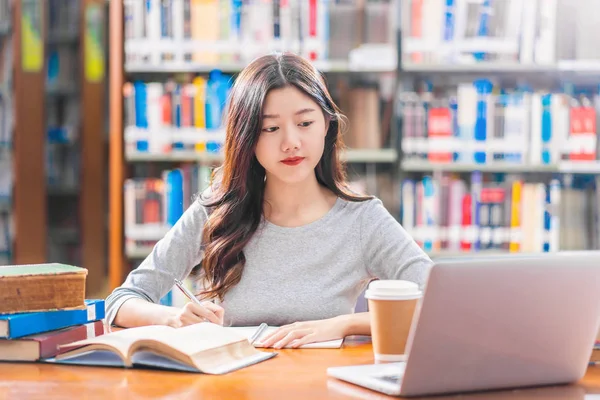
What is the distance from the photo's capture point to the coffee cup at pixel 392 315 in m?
1.14

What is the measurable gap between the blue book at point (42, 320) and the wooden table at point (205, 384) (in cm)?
5

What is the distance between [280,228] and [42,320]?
66 centimetres

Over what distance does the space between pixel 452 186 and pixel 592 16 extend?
2.83 ft

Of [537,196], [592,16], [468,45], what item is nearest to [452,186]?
[537,196]

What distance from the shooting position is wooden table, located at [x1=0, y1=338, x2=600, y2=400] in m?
0.94

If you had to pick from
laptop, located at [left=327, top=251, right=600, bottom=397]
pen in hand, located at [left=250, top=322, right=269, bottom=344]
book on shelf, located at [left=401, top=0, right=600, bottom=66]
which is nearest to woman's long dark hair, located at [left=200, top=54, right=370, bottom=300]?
pen in hand, located at [left=250, top=322, right=269, bottom=344]

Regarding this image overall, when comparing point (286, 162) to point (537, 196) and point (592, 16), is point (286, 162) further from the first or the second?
point (592, 16)

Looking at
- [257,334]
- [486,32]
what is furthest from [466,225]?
[257,334]

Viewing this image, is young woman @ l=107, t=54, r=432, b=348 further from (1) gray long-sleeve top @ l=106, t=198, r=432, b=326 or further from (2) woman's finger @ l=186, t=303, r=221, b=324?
(2) woman's finger @ l=186, t=303, r=221, b=324

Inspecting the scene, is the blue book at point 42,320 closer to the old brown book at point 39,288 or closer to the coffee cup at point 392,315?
the old brown book at point 39,288

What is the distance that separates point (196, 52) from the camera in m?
3.18

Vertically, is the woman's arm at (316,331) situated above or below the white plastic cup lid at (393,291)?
below

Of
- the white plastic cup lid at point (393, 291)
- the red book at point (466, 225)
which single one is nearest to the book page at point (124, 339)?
the white plastic cup lid at point (393, 291)

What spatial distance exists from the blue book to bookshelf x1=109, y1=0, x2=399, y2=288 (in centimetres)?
190
